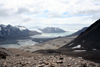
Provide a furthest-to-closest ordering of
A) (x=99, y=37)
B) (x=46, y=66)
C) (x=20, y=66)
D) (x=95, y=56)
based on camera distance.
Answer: (x=99, y=37) < (x=95, y=56) < (x=20, y=66) < (x=46, y=66)

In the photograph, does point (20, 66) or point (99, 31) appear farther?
point (99, 31)

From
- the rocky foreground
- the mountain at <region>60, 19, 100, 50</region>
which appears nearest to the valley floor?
the rocky foreground

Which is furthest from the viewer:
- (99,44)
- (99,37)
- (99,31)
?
(99,31)

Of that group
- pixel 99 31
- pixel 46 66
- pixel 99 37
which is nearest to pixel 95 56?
pixel 46 66

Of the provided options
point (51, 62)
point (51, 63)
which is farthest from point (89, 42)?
point (51, 63)

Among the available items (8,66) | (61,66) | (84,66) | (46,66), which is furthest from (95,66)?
(8,66)

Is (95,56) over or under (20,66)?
under

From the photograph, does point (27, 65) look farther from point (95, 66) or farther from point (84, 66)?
point (95, 66)

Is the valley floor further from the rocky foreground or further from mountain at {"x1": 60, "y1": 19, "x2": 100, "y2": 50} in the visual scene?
mountain at {"x1": 60, "y1": 19, "x2": 100, "y2": 50}

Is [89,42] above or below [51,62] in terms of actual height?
below

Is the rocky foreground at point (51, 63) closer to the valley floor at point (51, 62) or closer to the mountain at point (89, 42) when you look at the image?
the valley floor at point (51, 62)

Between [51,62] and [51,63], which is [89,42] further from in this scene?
[51,63]
